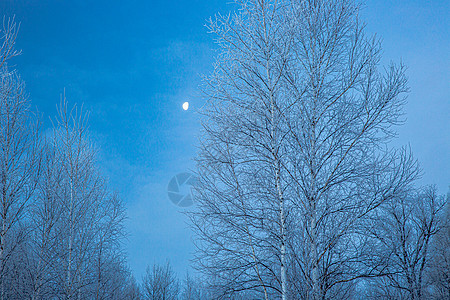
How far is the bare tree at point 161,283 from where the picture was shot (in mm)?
26328

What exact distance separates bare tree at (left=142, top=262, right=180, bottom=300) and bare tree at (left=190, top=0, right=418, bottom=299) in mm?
22066

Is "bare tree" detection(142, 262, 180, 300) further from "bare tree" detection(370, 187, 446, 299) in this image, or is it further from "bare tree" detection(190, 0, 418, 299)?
"bare tree" detection(190, 0, 418, 299)

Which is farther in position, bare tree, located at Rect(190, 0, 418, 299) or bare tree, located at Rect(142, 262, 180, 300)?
bare tree, located at Rect(142, 262, 180, 300)

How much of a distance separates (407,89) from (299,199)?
94.2 inches

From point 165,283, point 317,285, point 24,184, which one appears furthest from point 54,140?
point 165,283

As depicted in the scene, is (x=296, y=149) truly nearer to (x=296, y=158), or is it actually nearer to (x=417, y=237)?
(x=296, y=158)

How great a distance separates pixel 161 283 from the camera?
26719 millimetres

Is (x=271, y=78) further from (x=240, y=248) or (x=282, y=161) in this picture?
(x=240, y=248)

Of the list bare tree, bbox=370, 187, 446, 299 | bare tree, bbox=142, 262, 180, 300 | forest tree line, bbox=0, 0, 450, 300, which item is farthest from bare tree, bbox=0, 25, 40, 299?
bare tree, bbox=142, 262, 180, 300

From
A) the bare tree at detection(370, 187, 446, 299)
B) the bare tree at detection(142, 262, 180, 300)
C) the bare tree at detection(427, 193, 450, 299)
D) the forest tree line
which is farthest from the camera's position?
the bare tree at detection(142, 262, 180, 300)

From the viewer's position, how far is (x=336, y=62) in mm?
5848

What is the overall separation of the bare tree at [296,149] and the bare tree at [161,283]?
869 inches

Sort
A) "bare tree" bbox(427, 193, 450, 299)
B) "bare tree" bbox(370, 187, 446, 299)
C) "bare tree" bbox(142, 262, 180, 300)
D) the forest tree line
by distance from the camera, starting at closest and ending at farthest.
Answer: the forest tree line < "bare tree" bbox(370, 187, 446, 299) < "bare tree" bbox(427, 193, 450, 299) < "bare tree" bbox(142, 262, 180, 300)

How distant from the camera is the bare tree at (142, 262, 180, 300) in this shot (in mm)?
26328
